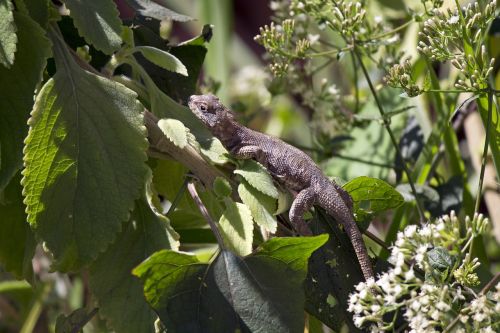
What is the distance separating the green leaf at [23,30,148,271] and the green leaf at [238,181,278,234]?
4.7 inches

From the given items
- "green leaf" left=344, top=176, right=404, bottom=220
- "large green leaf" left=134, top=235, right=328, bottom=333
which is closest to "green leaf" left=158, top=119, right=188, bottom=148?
"large green leaf" left=134, top=235, right=328, bottom=333

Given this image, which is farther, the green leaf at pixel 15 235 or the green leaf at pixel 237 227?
the green leaf at pixel 15 235

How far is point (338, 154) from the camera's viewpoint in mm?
1424

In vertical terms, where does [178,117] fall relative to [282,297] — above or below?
above

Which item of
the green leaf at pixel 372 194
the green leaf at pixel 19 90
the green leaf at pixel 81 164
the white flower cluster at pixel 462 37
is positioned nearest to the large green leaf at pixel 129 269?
the green leaf at pixel 81 164

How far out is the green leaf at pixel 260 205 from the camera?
915mm

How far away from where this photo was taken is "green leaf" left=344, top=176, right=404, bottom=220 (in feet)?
3.34

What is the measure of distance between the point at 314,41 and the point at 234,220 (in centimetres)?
51

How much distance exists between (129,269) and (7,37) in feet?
0.96

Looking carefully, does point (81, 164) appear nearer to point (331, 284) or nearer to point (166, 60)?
point (166, 60)

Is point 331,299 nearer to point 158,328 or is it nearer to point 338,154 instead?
point 158,328

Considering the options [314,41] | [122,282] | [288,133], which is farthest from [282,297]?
[288,133]

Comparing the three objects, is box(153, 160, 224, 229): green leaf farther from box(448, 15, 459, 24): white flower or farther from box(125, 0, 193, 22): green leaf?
box(448, 15, 459, 24): white flower

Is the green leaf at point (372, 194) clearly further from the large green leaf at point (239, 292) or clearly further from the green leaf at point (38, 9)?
the green leaf at point (38, 9)
